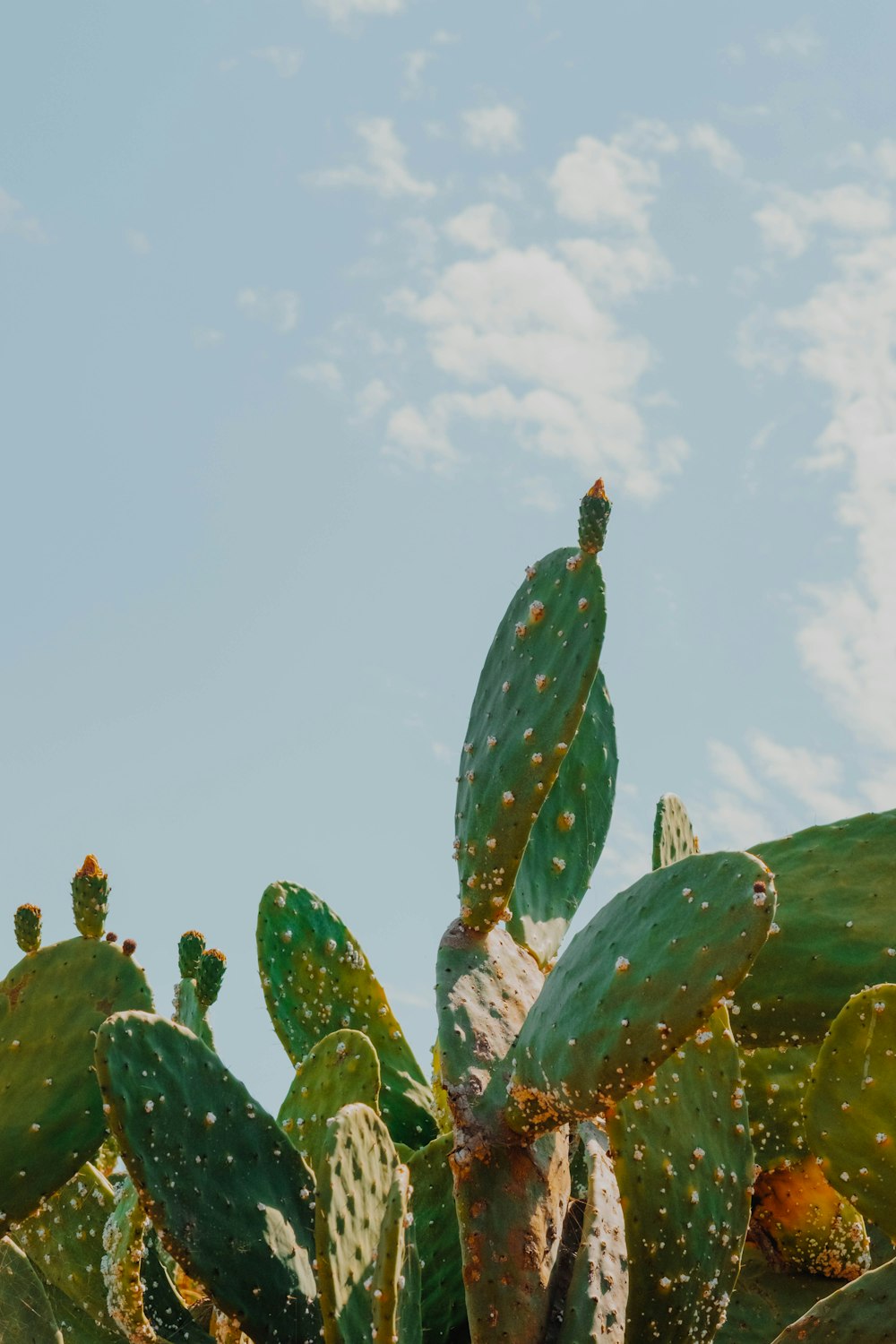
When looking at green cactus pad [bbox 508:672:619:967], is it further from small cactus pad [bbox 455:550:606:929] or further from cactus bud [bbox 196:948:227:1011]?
cactus bud [bbox 196:948:227:1011]

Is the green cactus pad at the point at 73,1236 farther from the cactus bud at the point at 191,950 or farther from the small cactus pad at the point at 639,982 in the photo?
the small cactus pad at the point at 639,982

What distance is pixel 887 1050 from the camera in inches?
66.3

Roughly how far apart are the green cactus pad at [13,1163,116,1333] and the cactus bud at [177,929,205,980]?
1.34ft

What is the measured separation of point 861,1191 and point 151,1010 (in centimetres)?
97

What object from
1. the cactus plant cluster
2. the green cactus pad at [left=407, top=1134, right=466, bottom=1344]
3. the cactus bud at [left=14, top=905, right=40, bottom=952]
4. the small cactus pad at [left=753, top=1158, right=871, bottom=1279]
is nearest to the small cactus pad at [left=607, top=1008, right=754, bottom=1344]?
the cactus plant cluster

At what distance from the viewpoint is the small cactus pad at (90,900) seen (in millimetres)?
2240

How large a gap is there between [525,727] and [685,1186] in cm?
66

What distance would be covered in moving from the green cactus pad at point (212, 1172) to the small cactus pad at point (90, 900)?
46 centimetres

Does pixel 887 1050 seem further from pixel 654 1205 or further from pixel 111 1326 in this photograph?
pixel 111 1326

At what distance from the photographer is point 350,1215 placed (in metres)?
1.67

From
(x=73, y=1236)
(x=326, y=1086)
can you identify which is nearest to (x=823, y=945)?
(x=326, y=1086)

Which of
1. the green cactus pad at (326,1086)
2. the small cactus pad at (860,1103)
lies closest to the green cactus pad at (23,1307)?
the green cactus pad at (326,1086)

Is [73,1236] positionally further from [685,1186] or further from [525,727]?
[525,727]

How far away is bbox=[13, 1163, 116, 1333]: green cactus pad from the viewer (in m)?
2.36
